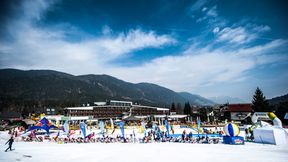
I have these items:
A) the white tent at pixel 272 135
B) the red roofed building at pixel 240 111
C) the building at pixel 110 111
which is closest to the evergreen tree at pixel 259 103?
the red roofed building at pixel 240 111

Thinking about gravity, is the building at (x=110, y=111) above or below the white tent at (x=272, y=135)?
above

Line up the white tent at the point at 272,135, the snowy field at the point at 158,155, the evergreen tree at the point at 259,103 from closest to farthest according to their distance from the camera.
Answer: the snowy field at the point at 158,155, the white tent at the point at 272,135, the evergreen tree at the point at 259,103

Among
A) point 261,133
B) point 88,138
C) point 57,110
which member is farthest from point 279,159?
point 57,110

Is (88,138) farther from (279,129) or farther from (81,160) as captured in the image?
(279,129)

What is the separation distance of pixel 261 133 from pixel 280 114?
32.7 meters

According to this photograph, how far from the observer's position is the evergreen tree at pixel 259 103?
47119mm

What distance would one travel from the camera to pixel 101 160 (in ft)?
40.3

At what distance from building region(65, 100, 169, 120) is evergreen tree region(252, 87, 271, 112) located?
48607 millimetres

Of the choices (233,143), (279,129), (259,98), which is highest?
(259,98)

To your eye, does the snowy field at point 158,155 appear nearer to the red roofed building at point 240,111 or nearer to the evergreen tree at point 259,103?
the evergreen tree at point 259,103

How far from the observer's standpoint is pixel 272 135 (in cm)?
→ 1786

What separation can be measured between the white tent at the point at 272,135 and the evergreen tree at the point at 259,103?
32.1 m

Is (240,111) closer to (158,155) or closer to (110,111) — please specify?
(110,111)

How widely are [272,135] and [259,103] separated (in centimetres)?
3449
